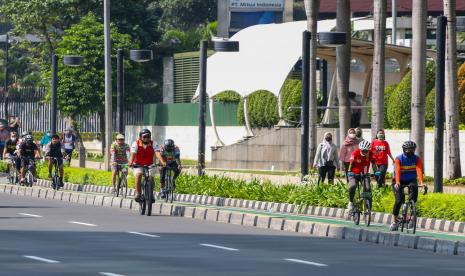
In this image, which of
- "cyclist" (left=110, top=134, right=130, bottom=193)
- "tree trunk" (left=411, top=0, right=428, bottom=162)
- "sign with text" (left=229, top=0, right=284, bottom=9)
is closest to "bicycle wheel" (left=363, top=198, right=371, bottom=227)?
"tree trunk" (left=411, top=0, right=428, bottom=162)

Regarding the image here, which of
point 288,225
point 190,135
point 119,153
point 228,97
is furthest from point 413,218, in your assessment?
point 190,135

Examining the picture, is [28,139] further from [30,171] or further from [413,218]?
[413,218]

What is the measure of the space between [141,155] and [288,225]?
5.39m

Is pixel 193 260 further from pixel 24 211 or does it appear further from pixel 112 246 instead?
pixel 24 211

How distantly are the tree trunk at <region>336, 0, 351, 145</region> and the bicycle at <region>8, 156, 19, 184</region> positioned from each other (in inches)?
399

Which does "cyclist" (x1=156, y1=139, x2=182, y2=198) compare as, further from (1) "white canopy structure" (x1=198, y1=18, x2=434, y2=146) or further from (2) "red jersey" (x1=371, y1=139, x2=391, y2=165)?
(1) "white canopy structure" (x1=198, y1=18, x2=434, y2=146)

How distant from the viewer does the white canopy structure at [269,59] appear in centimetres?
5444

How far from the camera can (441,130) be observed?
30578 millimetres

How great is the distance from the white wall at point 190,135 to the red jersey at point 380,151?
87.4 ft

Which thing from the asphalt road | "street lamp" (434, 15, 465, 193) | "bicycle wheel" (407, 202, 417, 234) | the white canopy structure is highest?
the white canopy structure

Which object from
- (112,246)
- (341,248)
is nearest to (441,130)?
(341,248)

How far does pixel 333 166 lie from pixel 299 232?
418 inches

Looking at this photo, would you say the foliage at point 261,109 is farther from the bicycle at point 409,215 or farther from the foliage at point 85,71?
the bicycle at point 409,215

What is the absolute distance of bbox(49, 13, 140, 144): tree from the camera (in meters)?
68.3
